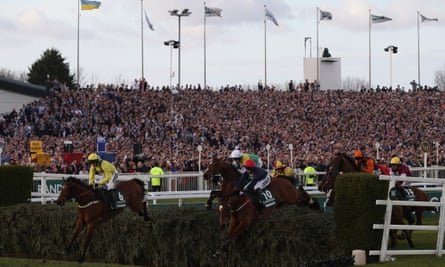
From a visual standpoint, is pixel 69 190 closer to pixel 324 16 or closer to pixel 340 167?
pixel 340 167

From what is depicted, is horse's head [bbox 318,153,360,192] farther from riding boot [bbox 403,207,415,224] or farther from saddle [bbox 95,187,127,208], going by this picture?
saddle [bbox 95,187,127,208]

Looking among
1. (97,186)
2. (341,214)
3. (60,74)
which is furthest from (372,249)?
(60,74)

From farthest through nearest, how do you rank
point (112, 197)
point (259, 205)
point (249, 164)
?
point (112, 197)
point (249, 164)
point (259, 205)

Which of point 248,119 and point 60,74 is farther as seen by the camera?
point 60,74

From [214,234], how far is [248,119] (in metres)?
32.7

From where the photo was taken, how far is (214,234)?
48.4ft

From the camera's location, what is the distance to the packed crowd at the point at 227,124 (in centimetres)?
3806

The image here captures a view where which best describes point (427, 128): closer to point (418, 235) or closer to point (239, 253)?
point (418, 235)

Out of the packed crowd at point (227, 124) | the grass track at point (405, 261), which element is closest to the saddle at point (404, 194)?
the grass track at point (405, 261)

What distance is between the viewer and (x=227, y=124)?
45688mm

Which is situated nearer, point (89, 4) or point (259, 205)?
point (259, 205)

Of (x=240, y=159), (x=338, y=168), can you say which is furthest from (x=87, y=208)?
(x=338, y=168)

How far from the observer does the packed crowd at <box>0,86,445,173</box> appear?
38.1 m

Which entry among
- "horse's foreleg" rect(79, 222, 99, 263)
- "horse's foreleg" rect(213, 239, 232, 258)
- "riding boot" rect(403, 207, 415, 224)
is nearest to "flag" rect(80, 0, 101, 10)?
"horse's foreleg" rect(79, 222, 99, 263)
